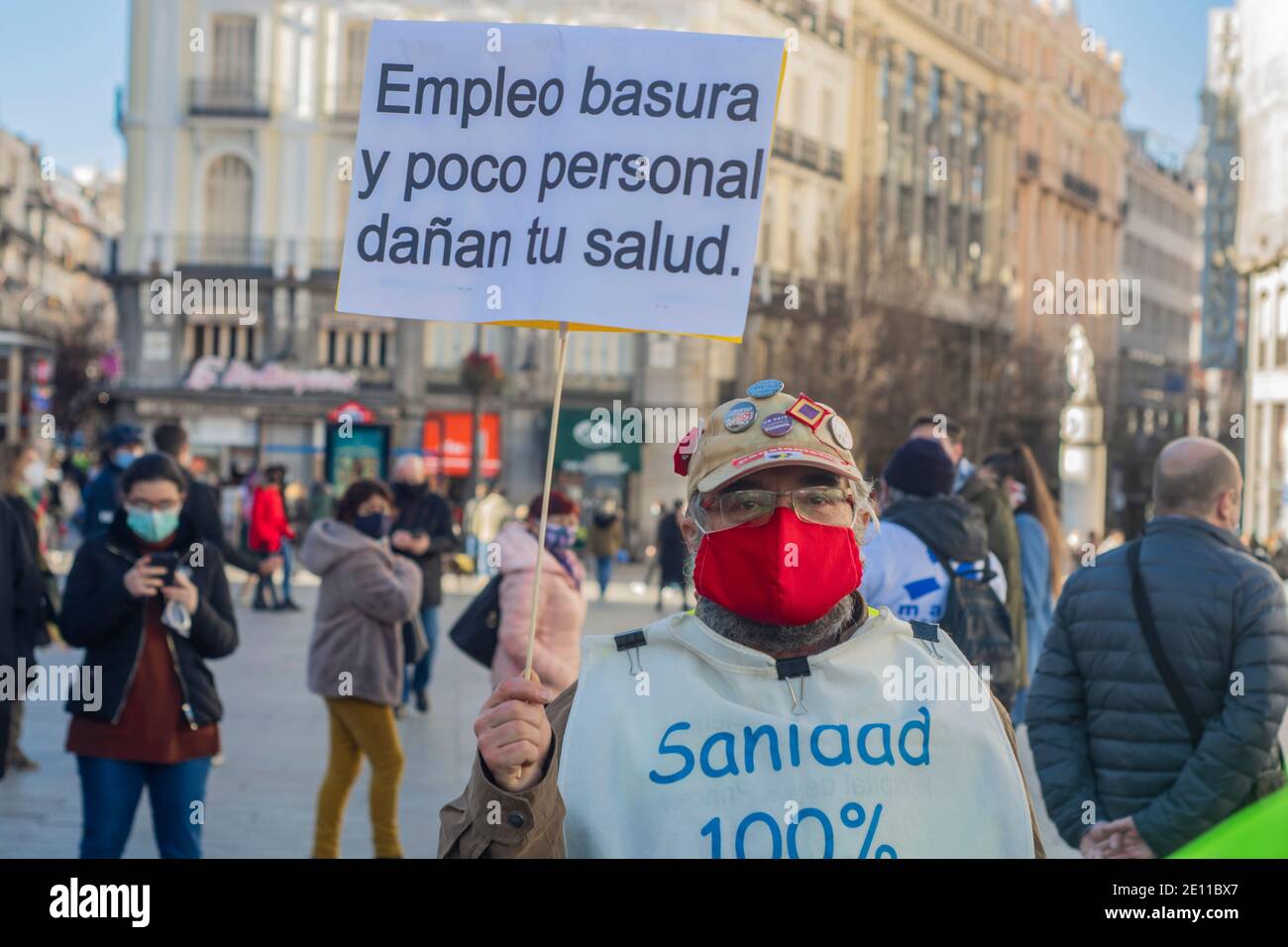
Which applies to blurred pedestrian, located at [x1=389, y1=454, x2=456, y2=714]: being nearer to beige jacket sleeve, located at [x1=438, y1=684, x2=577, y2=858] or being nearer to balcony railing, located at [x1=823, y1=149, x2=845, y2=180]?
beige jacket sleeve, located at [x1=438, y1=684, x2=577, y2=858]

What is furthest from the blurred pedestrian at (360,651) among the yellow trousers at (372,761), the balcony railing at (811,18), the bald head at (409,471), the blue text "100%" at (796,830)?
the balcony railing at (811,18)

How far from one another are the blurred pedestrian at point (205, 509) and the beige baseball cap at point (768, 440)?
461 cm

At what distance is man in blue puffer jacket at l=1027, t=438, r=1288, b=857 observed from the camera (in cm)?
442

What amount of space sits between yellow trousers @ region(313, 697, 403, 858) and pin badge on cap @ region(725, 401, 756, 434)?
14.5 feet

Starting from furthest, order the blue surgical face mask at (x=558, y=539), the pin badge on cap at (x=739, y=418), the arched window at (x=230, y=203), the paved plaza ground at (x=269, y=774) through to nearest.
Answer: the arched window at (x=230, y=203) < the blue surgical face mask at (x=558, y=539) < the paved plaza ground at (x=269, y=774) < the pin badge on cap at (x=739, y=418)

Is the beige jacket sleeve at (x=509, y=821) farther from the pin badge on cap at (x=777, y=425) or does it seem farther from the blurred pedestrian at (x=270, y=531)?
the blurred pedestrian at (x=270, y=531)

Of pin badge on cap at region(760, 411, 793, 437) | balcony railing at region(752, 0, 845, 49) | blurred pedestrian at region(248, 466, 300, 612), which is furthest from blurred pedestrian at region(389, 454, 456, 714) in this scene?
balcony railing at region(752, 0, 845, 49)

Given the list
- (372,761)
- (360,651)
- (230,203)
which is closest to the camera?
(372,761)

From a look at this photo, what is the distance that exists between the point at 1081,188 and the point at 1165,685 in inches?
2684

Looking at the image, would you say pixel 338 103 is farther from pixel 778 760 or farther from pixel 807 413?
pixel 778 760

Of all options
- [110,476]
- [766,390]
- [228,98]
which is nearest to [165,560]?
[766,390]

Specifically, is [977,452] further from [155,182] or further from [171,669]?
[171,669]

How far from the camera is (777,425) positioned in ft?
8.87

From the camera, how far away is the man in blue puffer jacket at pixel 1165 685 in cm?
442
